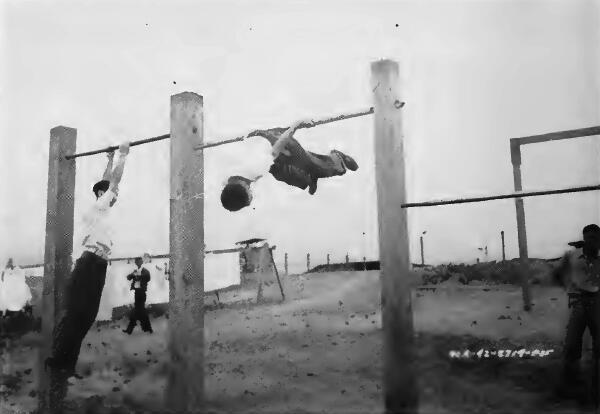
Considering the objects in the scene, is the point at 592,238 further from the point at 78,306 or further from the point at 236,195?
the point at 78,306

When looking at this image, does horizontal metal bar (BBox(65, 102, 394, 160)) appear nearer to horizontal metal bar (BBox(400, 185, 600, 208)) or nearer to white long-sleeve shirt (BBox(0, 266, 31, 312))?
horizontal metal bar (BBox(400, 185, 600, 208))

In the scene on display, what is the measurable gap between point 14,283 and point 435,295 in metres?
10.9

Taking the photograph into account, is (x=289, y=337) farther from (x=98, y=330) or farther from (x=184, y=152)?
(x=184, y=152)

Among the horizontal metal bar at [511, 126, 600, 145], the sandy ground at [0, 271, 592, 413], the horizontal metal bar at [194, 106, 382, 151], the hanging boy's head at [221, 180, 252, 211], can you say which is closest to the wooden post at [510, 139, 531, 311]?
the horizontal metal bar at [511, 126, 600, 145]

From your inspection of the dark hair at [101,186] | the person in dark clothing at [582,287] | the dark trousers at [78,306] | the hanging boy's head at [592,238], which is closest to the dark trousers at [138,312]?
the dark trousers at [78,306]

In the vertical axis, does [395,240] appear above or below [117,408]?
above

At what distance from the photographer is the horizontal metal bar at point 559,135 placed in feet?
25.7

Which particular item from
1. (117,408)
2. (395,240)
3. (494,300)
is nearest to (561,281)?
(395,240)

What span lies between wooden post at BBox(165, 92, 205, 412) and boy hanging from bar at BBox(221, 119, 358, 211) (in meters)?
0.34

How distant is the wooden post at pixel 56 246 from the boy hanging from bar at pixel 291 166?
2.11 meters

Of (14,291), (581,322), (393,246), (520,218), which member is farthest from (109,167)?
(14,291)

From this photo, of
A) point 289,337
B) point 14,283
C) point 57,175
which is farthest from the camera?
point 14,283

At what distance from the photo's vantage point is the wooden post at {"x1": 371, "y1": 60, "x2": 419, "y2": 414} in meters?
2.78

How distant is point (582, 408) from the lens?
5242 mm
